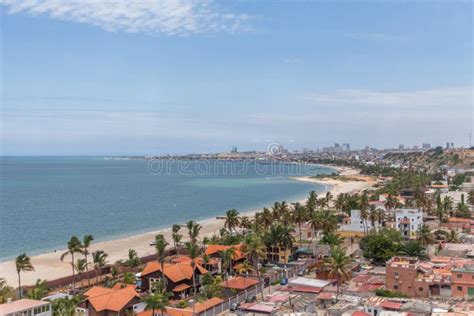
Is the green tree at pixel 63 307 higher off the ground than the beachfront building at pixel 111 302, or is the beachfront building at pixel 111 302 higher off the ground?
the green tree at pixel 63 307

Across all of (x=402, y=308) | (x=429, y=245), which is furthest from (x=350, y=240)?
(x=402, y=308)

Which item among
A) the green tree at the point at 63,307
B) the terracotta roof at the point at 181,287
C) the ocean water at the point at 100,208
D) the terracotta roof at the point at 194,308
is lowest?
the ocean water at the point at 100,208

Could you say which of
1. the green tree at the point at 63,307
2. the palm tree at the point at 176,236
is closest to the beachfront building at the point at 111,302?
the green tree at the point at 63,307

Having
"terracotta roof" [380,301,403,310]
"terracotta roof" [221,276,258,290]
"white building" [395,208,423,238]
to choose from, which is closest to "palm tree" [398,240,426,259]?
"white building" [395,208,423,238]

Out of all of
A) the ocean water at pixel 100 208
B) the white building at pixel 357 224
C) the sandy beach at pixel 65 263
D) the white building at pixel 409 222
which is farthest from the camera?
the ocean water at pixel 100 208

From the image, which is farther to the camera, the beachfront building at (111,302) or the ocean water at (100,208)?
the ocean water at (100,208)

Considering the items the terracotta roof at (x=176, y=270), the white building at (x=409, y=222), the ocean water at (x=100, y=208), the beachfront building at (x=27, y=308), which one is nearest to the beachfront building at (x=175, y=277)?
the terracotta roof at (x=176, y=270)

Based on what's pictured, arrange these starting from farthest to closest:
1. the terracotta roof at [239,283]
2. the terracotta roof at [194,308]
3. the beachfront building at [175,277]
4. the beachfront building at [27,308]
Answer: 1. the beachfront building at [175,277]
2. the terracotta roof at [239,283]
3. the terracotta roof at [194,308]
4. the beachfront building at [27,308]

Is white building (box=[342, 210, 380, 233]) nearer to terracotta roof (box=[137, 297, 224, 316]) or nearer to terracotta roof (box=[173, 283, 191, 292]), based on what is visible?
terracotta roof (box=[173, 283, 191, 292])

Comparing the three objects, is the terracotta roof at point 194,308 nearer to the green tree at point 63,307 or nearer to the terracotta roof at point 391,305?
the green tree at point 63,307
